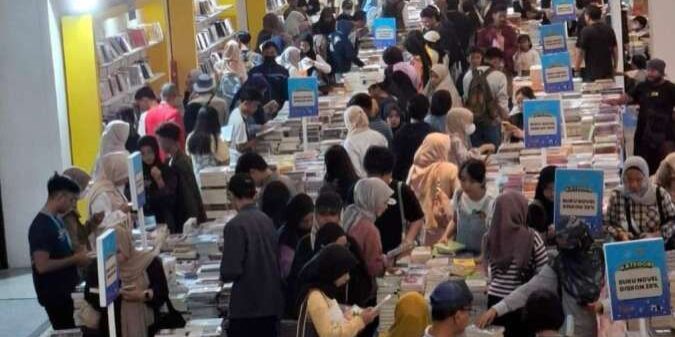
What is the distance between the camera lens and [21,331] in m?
12.4

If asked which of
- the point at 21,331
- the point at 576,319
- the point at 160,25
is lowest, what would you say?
the point at 21,331

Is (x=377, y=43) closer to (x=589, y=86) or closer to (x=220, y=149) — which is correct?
(x=589, y=86)

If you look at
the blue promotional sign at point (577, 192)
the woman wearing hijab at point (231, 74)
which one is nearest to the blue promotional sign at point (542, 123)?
the blue promotional sign at point (577, 192)

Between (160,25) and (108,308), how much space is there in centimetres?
1242

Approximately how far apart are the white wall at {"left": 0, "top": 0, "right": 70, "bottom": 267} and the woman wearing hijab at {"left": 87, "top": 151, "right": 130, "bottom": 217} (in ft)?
11.0

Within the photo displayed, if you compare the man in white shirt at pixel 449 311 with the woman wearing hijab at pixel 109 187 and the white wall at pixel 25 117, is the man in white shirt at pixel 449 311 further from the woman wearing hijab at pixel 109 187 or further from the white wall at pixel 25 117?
Answer: the white wall at pixel 25 117

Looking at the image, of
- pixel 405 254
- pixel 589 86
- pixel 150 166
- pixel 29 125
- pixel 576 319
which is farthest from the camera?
pixel 589 86

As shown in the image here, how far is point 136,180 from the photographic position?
35.0 feet

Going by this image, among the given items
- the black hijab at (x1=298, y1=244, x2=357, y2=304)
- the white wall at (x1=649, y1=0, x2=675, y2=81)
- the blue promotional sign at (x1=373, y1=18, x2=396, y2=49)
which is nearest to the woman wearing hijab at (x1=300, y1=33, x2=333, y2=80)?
the blue promotional sign at (x1=373, y1=18, x2=396, y2=49)

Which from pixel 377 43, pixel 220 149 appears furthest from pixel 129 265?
pixel 377 43

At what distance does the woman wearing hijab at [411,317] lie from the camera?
8023 mm

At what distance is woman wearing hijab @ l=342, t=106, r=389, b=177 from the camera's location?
1244cm

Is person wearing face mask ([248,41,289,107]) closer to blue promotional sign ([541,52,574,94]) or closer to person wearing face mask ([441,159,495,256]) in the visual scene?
blue promotional sign ([541,52,574,94])

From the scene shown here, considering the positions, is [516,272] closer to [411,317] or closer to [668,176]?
[411,317]
